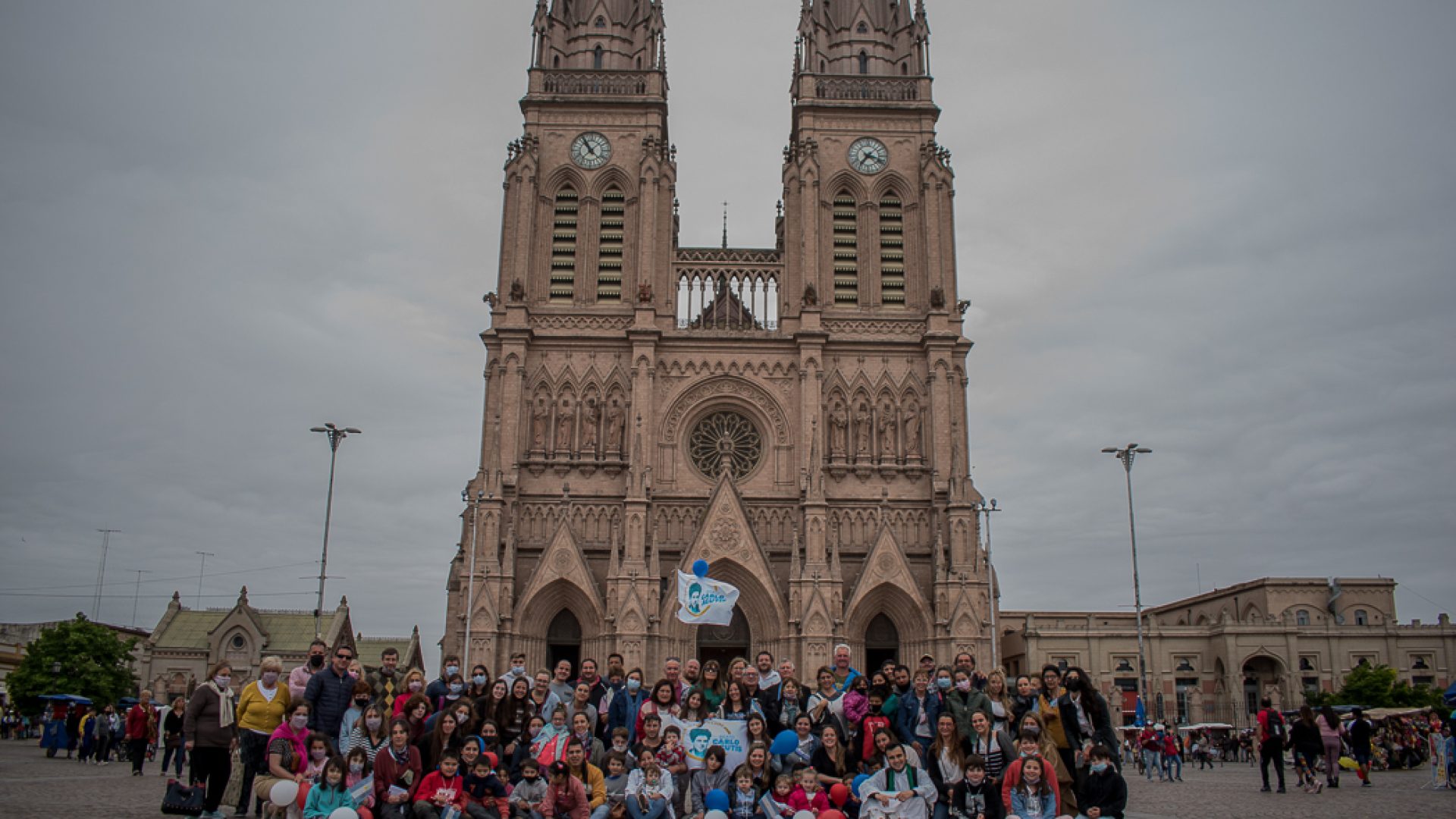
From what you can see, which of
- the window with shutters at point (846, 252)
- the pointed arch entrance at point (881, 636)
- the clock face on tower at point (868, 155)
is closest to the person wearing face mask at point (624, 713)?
the pointed arch entrance at point (881, 636)

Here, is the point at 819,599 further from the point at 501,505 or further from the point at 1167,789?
the point at 1167,789

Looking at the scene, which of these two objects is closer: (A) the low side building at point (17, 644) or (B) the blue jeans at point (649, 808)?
(B) the blue jeans at point (649, 808)

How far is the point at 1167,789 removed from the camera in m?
23.9

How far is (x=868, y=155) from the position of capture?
47.9 metres

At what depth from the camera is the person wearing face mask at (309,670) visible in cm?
1375

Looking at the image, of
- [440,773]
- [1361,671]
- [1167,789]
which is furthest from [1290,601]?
[440,773]

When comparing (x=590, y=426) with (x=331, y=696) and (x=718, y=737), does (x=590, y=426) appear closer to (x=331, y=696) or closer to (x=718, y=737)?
(x=331, y=696)

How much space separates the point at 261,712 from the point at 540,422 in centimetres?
3062

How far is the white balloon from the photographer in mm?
11711

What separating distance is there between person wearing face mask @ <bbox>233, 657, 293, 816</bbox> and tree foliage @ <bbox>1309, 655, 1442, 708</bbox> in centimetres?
4872

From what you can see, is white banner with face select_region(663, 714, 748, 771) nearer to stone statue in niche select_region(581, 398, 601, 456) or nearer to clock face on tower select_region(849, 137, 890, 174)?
stone statue in niche select_region(581, 398, 601, 456)

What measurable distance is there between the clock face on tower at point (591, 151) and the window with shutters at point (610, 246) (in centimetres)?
132

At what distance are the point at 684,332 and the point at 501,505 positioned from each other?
9.92 m

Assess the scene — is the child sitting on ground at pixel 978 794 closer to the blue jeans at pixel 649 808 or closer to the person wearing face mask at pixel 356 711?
the blue jeans at pixel 649 808
